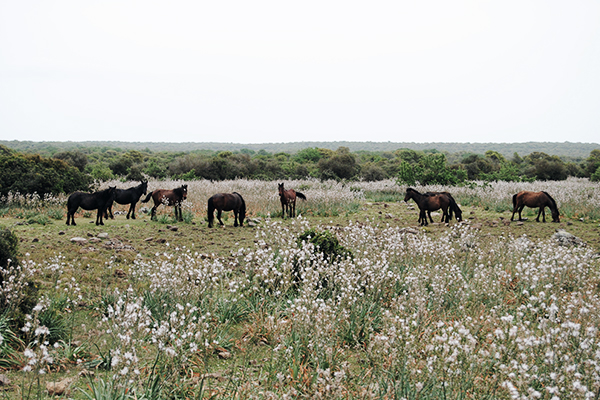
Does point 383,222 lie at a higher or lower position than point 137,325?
lower

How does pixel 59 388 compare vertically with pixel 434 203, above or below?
below

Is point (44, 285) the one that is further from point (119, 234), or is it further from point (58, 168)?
point (58, 168)

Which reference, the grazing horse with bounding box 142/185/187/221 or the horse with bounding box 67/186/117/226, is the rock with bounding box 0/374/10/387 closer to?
the horse with bounding box 67/186/117/226

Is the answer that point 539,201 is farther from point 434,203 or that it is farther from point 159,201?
point 159,201

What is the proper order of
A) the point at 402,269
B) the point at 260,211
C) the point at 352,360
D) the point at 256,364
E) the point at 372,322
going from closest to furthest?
the point at 256,364
the point at 352,360
the point at 372,322
the point at 402,269
the point at 260,211

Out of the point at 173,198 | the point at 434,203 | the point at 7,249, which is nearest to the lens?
the point at 7,249

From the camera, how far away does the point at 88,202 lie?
13.3m

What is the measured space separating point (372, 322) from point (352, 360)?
2.68 ft

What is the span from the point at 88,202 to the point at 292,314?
34.9 ft

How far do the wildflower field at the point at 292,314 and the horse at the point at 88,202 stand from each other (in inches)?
21.0

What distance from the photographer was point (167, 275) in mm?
6152

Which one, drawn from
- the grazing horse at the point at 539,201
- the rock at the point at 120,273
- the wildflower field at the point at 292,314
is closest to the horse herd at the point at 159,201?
the wildflower field at the point at 292,314

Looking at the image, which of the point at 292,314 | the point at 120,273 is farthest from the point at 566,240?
the point at 120,273

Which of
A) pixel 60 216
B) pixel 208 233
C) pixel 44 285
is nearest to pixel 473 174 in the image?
pixel 208 233
